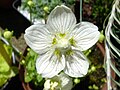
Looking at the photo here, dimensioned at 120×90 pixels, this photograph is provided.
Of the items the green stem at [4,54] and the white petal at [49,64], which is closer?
the white petal at [49,64]

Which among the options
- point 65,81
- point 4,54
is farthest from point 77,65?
point 4,54

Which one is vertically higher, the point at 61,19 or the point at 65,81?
the point at 61,19

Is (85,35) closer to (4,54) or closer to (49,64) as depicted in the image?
(49,64)

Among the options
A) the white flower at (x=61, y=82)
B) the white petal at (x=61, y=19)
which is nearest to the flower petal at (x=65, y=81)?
the white flower at (x=61, y=82)

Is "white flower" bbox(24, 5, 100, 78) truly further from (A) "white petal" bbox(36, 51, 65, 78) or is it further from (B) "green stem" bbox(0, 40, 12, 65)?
(B) "green stem" bbox(0, 40, 12, 65)

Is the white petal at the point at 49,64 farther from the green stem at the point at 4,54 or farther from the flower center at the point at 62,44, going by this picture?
the green stem at the point at 4,54

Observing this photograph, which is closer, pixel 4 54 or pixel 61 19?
pixel 61 19

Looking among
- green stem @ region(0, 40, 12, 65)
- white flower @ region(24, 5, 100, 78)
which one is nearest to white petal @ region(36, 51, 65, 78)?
white flower @ region(24, 5, 100, 78)
